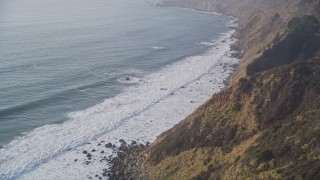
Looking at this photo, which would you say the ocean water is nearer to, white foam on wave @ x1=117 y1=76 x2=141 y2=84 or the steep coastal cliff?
white foam on wave @ x1=117 y1=76 x2=141 y2=84

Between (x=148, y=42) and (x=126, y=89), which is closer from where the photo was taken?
(x=126, y=89)

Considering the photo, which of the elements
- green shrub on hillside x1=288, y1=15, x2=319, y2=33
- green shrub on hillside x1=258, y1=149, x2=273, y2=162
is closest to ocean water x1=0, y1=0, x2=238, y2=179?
green shrub on hillside x1=288, y1=15, x2=319, y2=33

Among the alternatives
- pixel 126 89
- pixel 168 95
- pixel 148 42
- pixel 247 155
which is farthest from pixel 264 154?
pixel 148 42

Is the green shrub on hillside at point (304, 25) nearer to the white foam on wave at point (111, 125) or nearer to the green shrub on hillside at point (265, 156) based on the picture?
the white foam on wave at point (111, 125)

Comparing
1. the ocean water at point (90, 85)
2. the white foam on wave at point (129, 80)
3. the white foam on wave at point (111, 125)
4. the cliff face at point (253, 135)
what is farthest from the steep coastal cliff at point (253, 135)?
the white foam on wave at point (129, 80)

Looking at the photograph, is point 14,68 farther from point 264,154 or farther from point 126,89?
point 264,154
